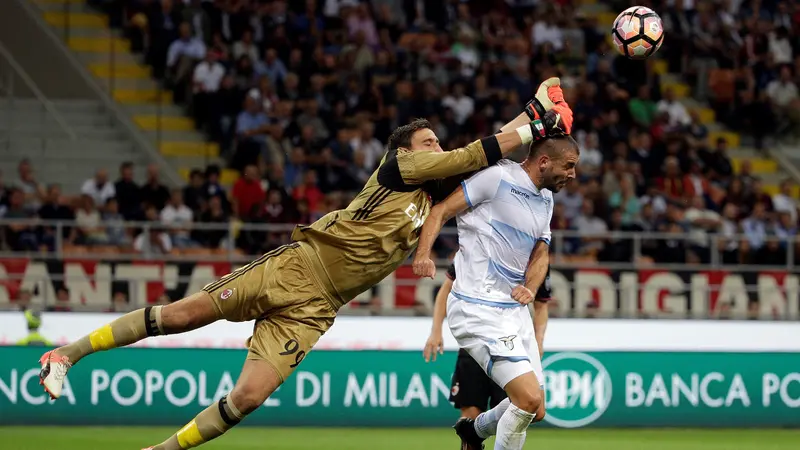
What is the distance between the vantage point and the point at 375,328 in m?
17.0

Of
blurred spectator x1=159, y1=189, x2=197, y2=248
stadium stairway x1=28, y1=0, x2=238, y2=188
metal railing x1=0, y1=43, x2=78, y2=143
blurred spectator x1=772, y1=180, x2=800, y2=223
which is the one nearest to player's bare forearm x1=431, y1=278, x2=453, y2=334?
blurred spectator x1=159, y1=189, x2=197, y2=248

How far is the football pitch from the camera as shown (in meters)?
13.0

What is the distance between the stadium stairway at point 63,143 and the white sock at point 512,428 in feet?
42.1

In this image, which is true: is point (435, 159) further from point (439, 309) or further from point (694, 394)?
point (694, 394)

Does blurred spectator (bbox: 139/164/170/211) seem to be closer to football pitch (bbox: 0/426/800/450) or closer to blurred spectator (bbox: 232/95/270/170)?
blurred spectator (bbox: 232/95/270/170)

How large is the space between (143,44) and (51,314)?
26.4ft

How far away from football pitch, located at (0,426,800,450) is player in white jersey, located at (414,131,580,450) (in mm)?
3067

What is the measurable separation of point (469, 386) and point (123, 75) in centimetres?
1396

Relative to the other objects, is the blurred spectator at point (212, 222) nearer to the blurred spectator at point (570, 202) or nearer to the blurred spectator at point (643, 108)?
the blurred spectator at point (570, 202)

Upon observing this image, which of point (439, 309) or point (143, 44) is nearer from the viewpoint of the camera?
point (439, 309)

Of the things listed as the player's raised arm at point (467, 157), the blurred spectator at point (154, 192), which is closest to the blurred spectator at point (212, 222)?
the blurred spectator at point (154, 192)

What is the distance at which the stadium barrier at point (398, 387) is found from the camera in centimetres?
1487

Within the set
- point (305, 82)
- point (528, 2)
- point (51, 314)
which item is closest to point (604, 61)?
point (528, 2)

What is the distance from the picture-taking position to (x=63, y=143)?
71.6 ft
